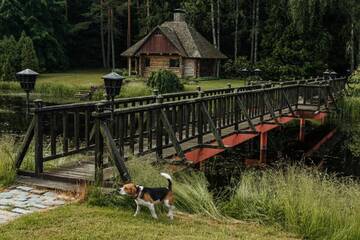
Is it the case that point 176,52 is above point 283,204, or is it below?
above

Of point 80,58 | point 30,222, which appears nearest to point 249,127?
point 30,222

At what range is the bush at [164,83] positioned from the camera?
2978 cm

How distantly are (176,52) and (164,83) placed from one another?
1181 centimetres

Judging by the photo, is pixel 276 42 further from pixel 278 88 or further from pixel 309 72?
pixel 278 88

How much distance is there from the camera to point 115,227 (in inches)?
217

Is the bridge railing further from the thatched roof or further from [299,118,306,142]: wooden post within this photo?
the thatched roof

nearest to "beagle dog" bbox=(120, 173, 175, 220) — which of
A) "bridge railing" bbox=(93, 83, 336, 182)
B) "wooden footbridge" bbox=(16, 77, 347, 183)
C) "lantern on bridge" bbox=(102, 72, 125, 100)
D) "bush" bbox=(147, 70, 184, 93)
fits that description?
"wooden footbridge" bbox=(16, 77, 347, 183)

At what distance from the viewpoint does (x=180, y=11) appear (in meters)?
43.5

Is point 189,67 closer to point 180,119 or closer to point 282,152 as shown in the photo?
point 282,152

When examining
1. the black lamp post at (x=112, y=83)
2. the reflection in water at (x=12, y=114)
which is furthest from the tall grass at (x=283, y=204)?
the reflection in water at (x=12, y=114)

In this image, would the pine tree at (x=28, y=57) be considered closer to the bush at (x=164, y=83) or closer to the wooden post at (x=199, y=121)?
the bush at (x=164, y=83)

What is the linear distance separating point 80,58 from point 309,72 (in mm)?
30213

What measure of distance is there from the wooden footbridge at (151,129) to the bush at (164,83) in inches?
425

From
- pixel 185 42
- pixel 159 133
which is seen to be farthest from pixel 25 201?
pixel 185 42
